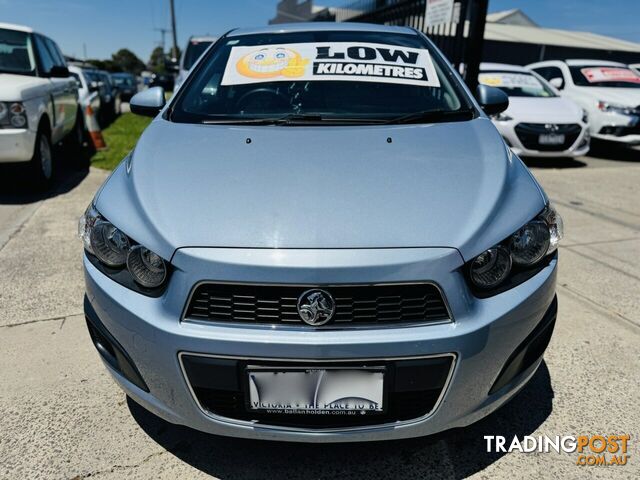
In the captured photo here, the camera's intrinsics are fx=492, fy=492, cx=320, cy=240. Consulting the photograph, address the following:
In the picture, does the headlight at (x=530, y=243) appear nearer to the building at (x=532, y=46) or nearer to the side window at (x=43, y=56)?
the side window at (x=43, y=56)

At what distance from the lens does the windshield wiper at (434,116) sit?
2.17 meters

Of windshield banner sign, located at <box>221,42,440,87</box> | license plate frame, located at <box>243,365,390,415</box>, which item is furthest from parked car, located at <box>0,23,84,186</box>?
license plate frame, located at <box>243,365,390,415</box>

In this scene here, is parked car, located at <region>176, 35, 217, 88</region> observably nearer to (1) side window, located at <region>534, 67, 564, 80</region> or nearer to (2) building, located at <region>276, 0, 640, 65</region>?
(1) side window, located at <region>534, 67, 564, 80</region>

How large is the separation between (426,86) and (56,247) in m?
3.03

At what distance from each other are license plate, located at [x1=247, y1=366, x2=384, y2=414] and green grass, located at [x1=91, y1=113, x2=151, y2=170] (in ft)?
19.4

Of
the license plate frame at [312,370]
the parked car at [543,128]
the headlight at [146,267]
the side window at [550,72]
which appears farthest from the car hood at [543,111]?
the headlight at [146,267]

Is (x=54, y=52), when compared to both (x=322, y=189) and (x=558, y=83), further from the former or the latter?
(x=558, y=83)

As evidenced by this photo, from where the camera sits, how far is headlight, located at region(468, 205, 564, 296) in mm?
1479

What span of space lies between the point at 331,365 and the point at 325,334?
90mm

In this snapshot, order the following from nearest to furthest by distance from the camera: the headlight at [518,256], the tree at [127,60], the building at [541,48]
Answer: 1. the headlight at [518,256]
2. the building at [541,48]
3. the tree at [127,60]

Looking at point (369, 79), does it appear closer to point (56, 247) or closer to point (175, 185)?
point (175, 185)

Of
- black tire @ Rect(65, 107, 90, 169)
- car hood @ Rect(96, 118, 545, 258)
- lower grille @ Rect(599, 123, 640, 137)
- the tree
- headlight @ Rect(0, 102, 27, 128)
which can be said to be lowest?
the tree

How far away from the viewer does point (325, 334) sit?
1.38 meters

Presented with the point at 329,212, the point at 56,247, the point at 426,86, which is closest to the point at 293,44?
the point at 426,86
